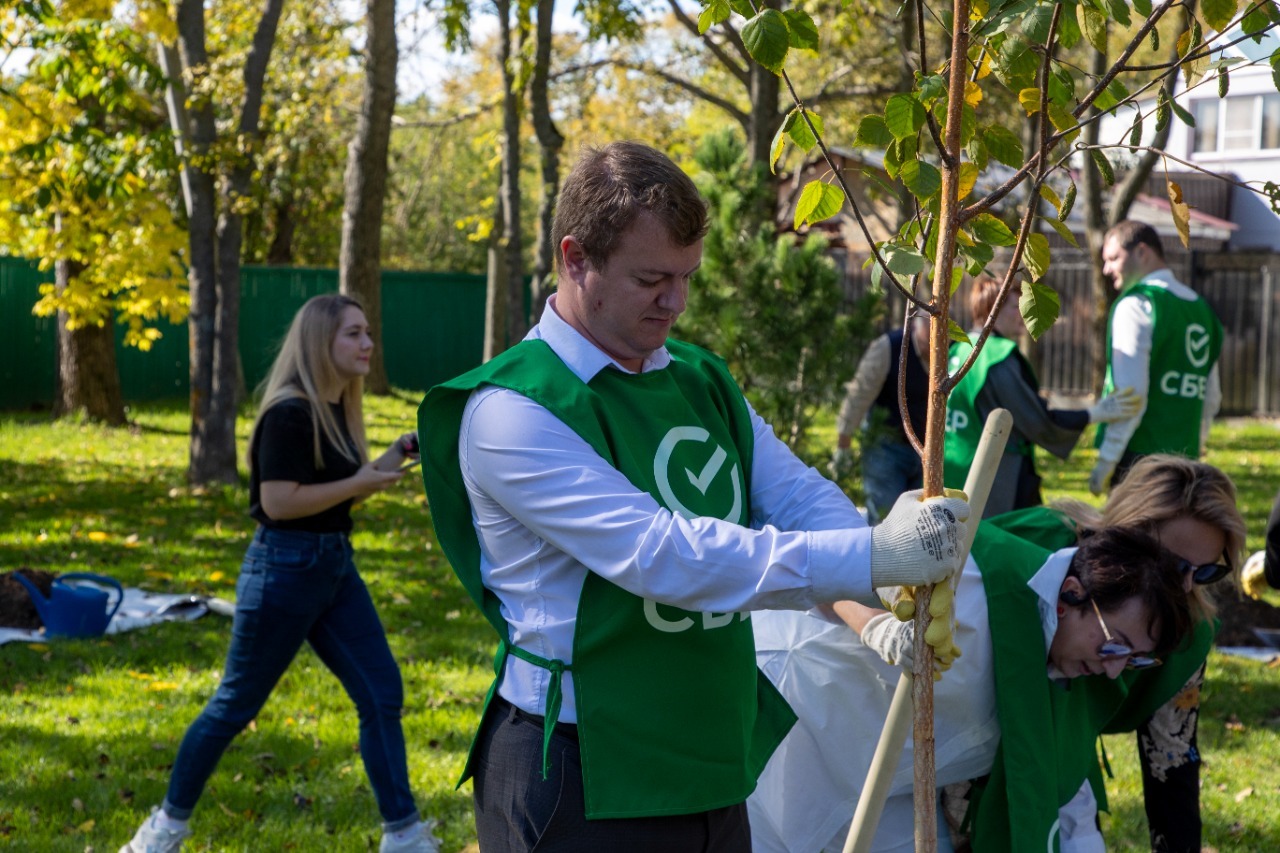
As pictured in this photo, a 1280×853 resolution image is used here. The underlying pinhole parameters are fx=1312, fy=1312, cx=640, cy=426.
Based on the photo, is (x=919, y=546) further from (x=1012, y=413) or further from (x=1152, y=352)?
(x=1152, y=352)

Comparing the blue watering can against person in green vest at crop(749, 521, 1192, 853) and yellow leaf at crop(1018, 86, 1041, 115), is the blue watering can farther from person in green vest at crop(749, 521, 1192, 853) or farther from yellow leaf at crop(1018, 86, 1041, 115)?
yellow leaf at crop(1018, 86, 1041, 115)

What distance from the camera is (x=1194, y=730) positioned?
10.3ft

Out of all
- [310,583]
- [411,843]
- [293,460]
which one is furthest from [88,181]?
[411,843]

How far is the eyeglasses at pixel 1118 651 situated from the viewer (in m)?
2.70

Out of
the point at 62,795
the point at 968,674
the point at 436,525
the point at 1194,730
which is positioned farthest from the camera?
the point at 62,795

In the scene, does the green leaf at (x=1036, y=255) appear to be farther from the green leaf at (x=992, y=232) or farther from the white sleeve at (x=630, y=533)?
the white sleeve at (x=630, y=533)

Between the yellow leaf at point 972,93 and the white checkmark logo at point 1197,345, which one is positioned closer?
the yellow leaf at point 972,93

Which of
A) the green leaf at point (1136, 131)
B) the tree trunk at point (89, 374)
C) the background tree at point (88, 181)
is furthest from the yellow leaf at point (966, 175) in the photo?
the tree trunk at point (89, 374)

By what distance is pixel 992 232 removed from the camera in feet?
6.77

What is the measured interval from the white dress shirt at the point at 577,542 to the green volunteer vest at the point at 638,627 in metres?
0.03

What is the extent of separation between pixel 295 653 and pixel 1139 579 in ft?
8.02

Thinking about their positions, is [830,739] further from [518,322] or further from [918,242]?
[518,322]

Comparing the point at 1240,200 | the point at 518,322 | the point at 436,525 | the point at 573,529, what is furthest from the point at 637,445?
the point at 1240,200

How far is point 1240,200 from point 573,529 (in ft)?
98.6
